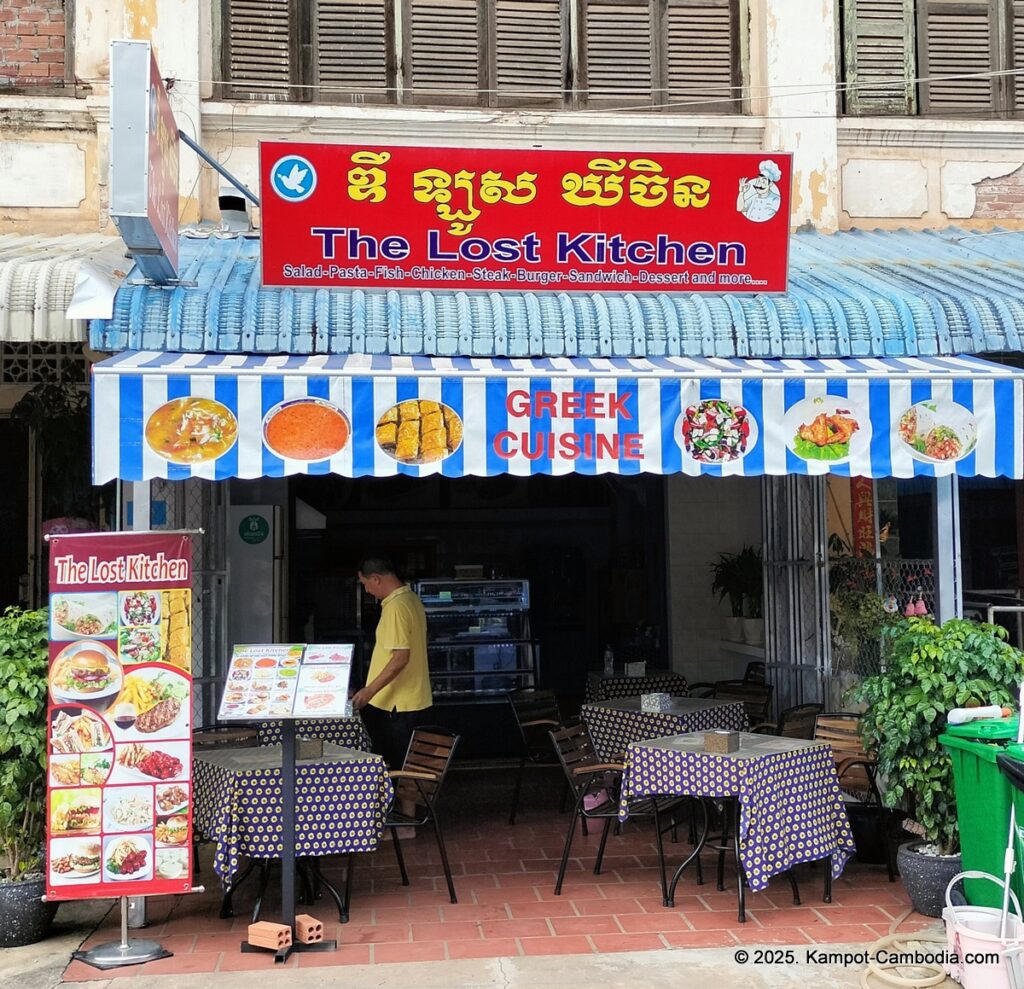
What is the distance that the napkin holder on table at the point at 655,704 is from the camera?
26.2 feet

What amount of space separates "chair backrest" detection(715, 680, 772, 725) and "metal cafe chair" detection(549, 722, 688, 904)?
4.19ft

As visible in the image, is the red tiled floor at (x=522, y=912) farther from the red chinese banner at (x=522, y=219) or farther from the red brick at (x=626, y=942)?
the red chinese banner at (x=522, y=219)

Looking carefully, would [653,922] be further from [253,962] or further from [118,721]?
[118,721]

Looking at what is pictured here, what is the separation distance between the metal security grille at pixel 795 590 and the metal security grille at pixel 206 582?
14.9 feet

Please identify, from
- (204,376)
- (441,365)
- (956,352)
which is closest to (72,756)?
(204,376)

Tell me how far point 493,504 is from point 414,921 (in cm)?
514

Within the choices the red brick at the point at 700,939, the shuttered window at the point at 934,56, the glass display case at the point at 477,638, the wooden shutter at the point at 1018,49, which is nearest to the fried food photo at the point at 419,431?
the red brick at the point at 700,939

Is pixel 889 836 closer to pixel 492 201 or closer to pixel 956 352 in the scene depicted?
pixel 956 352

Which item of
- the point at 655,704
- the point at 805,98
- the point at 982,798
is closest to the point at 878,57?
the point at 805,98

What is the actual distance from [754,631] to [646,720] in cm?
258

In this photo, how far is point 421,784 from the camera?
277 inches

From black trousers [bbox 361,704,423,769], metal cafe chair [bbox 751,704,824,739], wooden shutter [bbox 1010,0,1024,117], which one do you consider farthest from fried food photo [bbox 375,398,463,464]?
wooden shutter [bbox 1010,0,1024,117]

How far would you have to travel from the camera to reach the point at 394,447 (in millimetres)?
6066

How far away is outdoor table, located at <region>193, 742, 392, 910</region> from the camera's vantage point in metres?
6.09
